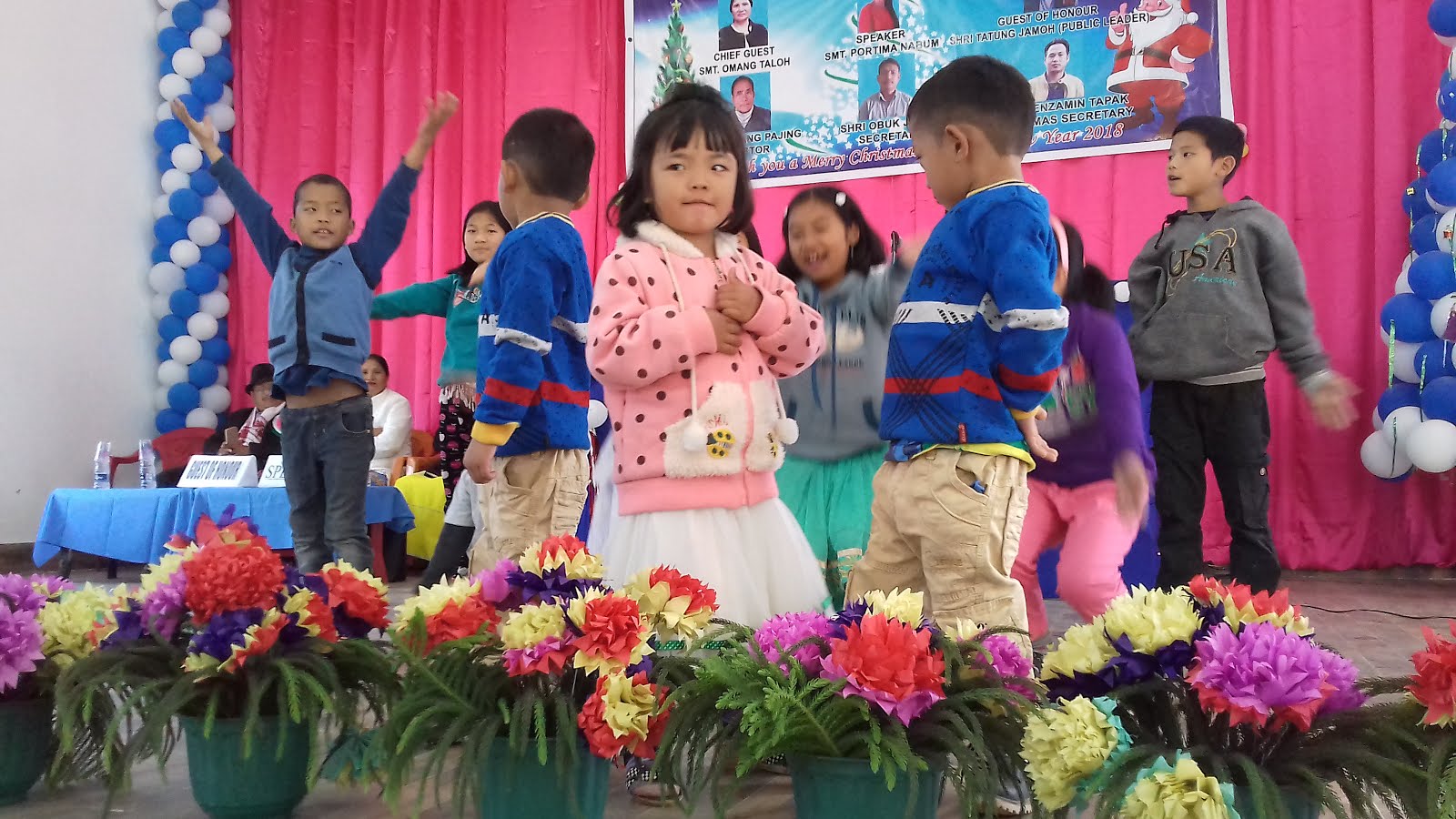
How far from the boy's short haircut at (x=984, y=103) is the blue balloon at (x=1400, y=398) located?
3.37m

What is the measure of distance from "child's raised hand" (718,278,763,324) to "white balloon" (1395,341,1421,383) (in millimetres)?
3707

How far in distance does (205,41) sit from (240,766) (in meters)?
6.45

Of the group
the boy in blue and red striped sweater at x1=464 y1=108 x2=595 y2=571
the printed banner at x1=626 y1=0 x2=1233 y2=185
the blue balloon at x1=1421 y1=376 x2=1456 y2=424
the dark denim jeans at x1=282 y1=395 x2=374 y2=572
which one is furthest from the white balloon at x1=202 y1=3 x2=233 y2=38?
the blue balloon at x1=1421 y1=376 x2=1456 y2=424

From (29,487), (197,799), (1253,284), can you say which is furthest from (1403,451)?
(29,487)

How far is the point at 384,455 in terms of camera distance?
586 centimetres

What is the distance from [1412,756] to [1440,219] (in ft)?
12.7

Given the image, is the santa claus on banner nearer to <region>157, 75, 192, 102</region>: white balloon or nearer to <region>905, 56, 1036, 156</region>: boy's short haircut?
<region>905, 56, 1036, 156</region>: boy's short haircut

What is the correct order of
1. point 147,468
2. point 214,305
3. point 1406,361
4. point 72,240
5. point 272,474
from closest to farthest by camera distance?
1. point 1406,361
2. point 272,474
3. point 147,468
4. point 72,240
5. point 214,305

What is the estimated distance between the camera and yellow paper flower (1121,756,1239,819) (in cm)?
106

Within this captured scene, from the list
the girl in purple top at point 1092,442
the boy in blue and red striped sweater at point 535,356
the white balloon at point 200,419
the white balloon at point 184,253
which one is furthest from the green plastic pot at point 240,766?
the white balloon at point 184,253

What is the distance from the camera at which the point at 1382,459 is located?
4508 millimetres

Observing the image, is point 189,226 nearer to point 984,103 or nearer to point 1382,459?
point 984,103

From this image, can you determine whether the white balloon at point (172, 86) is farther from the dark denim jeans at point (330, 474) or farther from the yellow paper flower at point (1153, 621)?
the yellow paper flower at point (1153, 621)

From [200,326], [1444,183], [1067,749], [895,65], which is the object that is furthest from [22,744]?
[200,326]
